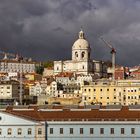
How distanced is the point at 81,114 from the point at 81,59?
97.3 m

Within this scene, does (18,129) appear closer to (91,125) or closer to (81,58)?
(91,125)

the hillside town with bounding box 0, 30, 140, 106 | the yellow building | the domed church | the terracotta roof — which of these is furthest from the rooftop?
the domed church

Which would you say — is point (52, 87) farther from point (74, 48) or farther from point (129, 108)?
point (129, 108)

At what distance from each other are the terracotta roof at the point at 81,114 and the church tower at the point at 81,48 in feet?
312

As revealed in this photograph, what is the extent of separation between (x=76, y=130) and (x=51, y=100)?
60.5 metres

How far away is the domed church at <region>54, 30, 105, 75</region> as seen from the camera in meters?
136

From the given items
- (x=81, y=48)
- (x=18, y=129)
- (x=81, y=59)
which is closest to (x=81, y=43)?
(x=81, y=48)

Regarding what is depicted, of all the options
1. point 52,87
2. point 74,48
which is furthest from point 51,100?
point 74,48

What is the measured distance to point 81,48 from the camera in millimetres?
136625

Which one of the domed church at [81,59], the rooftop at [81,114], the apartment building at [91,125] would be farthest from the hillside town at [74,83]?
the apartment building at [91,125]

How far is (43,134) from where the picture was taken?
40281 millimetres

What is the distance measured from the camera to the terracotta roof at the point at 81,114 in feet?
131

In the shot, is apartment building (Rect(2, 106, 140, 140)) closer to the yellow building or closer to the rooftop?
the rooftop

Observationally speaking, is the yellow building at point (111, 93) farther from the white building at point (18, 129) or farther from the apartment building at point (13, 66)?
the apartment building at point (13, 66)
